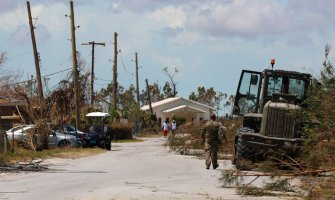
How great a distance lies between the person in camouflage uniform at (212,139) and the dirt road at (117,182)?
Answer: 1.37 feet

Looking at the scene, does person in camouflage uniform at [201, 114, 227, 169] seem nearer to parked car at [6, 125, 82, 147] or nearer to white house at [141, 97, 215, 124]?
parked car at [6, 125, 82, 147]

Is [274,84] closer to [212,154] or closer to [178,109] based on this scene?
[212,154]

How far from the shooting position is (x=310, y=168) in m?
11.8

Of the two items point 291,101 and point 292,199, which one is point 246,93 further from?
point 292,199

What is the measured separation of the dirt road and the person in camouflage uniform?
0.42m

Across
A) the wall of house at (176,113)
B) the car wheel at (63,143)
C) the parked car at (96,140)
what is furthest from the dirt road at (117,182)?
the wall of house at (176,113)

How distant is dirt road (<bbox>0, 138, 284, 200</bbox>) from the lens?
14438 mm

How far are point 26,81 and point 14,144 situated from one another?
7.61m

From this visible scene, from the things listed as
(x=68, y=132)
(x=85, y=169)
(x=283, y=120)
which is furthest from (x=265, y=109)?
(x=68, y=132)

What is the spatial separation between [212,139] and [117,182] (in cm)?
547

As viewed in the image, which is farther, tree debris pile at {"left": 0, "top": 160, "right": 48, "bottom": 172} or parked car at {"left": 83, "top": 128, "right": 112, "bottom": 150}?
parked car at {"left": 83, "top": 128, "right": 112, "bottom": 150}

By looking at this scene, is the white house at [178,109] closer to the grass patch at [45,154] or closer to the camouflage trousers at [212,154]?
the grass patch at [45,154]

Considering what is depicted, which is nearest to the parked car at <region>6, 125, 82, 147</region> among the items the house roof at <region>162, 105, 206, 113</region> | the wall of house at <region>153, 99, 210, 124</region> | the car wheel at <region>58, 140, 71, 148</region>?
the car wheel at <region>58, 140, 71, 148</region>

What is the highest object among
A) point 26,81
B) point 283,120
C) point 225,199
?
point 26,81
